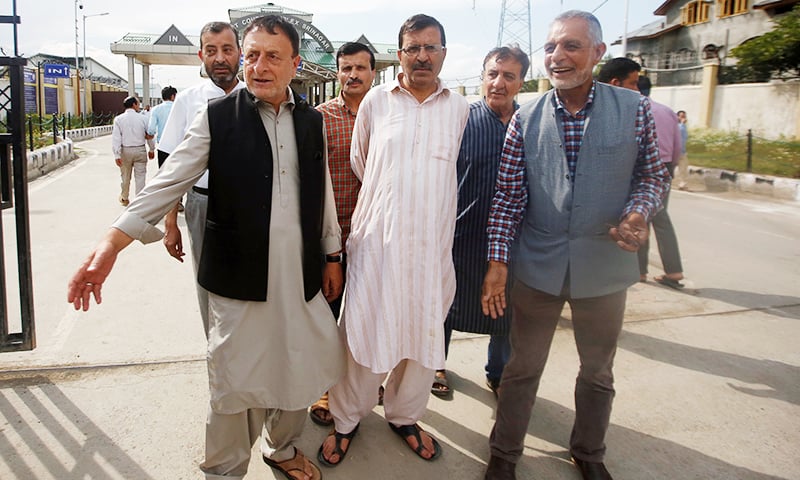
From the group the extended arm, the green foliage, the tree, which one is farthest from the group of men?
the tree

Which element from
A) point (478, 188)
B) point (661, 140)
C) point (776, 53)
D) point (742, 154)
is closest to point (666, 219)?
point (661, 140)

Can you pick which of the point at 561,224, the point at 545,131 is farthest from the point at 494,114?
the point at 561,224

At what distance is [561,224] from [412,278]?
66 cm

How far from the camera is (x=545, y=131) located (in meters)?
2.39

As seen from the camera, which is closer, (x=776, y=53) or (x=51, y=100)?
(x=776, y=53)

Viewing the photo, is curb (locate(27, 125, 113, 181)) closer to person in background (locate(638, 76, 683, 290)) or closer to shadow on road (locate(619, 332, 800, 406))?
person in background (locate(638, 76, 683, 290))

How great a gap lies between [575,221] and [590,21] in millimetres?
788

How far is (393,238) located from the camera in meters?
2.50

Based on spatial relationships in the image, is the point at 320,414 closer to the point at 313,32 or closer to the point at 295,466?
the point at 295,466

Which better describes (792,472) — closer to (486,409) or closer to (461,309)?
(486,409)

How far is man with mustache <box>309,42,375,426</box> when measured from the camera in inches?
118

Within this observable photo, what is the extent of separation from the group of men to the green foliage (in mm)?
12588

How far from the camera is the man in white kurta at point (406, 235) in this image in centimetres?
252

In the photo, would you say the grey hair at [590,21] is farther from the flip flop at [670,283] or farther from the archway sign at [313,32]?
the archway sign at [313,32]
